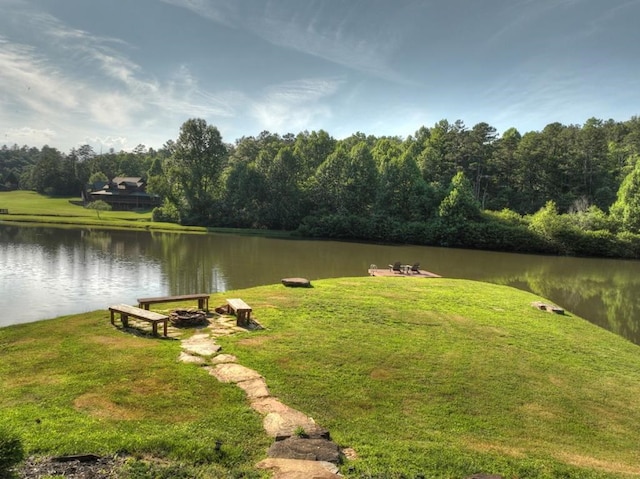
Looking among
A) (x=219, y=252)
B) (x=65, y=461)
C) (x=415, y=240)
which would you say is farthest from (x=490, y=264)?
(x=65, y=461)

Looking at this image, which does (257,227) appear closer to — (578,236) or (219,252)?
(219,252)

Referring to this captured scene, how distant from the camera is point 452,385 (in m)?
8.24

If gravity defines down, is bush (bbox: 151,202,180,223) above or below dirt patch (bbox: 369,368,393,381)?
above

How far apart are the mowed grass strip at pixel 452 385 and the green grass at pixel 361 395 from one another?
0.11ft

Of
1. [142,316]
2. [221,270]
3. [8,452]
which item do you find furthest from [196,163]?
[8,452]

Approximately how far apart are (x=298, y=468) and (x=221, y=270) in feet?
73.0

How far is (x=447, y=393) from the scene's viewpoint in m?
7.89

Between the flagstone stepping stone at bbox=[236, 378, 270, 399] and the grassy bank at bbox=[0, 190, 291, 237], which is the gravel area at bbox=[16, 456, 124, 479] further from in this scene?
the grassy bank at bbox=[0, 190, 291, 237]

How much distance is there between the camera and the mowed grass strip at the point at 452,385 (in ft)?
19.5

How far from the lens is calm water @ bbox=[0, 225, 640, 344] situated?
1812 cm

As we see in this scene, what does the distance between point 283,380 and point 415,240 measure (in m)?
47.9

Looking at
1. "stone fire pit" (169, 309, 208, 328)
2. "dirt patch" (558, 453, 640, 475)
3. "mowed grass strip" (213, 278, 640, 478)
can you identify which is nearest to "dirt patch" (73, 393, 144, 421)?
"mowed grass strip" (213, 278, 640, 478)

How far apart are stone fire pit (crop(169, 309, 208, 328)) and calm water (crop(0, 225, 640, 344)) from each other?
6.55 m

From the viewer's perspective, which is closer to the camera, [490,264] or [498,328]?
[498,328]
